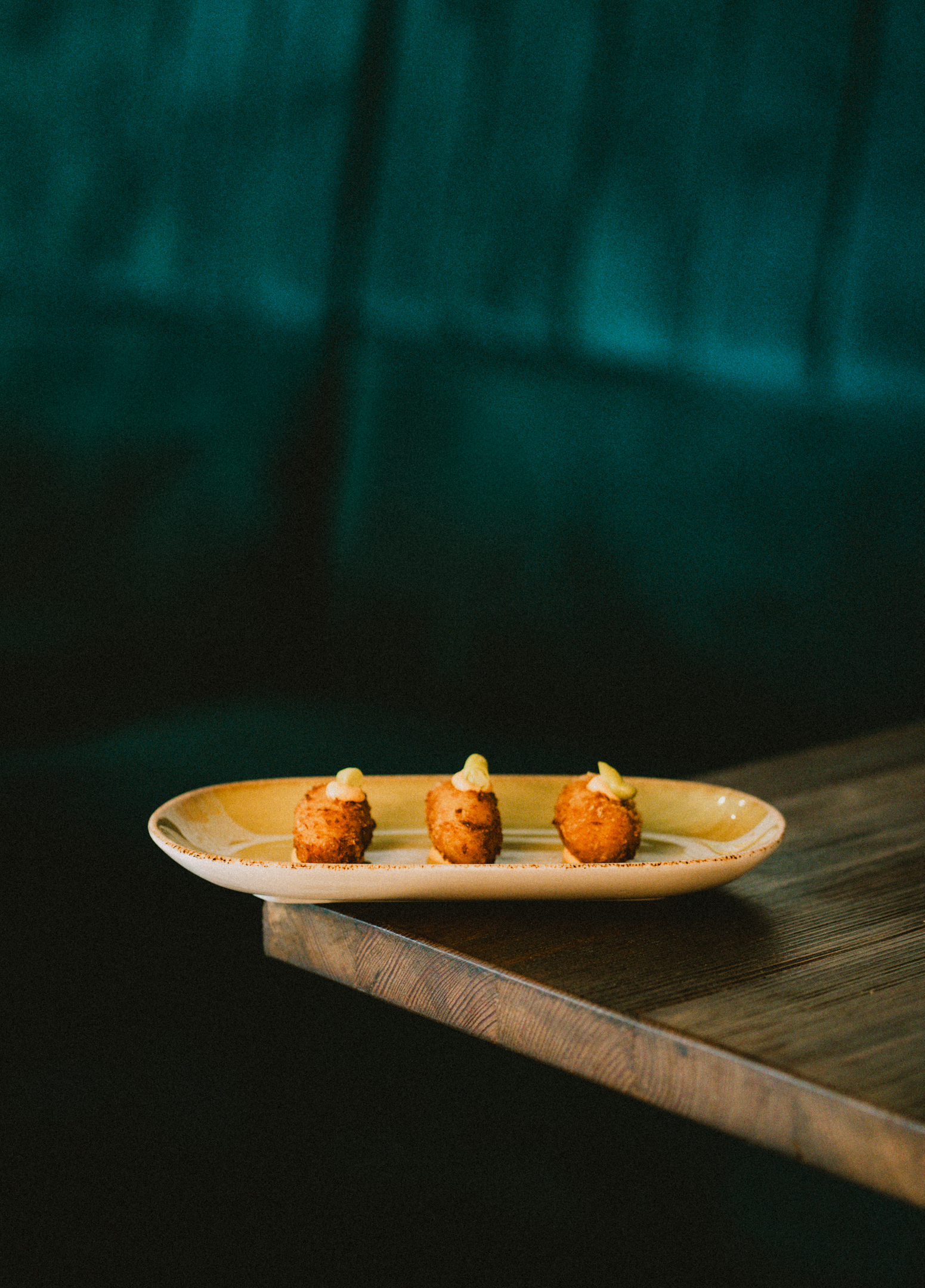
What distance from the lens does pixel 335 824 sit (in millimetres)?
1027

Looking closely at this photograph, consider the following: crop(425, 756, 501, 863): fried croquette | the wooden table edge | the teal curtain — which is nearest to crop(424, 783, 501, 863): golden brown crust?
crop(425, 756, 501, 863): fried croquette

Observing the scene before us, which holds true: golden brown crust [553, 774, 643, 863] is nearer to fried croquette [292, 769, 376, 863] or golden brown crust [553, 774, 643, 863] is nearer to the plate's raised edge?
the plate's raised edge

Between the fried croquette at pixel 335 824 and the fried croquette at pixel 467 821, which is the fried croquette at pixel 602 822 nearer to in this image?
the fried croquette at pixel 467 821

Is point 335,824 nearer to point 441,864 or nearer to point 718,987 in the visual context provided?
point 441,864

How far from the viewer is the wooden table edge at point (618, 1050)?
2.40 feet

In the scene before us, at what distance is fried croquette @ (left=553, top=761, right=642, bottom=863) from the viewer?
1052 millimetres

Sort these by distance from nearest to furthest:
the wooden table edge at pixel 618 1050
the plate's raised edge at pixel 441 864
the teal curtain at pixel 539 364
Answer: the wooden table edge at pixel 618 1050
the plate's raised edge at pixel 441 864
the teal curtain at pixel 539 364

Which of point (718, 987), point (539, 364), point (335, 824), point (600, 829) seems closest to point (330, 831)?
point (335, 824)

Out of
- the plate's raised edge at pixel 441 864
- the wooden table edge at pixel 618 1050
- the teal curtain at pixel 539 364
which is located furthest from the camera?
the teal curtain at pixel 539 364

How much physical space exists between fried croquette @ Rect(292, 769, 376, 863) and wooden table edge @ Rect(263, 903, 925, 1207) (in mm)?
42

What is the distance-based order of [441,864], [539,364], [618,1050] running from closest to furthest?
[618,1050] → [441,864] → [539,364]

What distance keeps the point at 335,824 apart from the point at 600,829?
208 millimetres

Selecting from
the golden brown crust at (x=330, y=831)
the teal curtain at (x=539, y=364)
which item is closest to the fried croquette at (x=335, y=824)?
the golden brown crust at (x=330, y=831)

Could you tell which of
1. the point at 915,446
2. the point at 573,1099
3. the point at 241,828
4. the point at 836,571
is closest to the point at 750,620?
the point at 836,571
